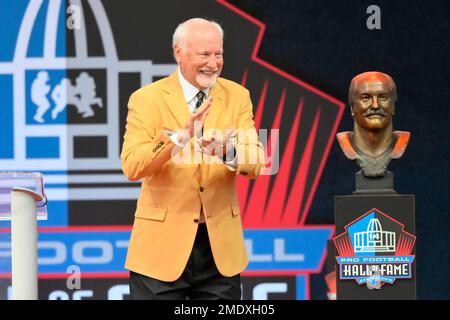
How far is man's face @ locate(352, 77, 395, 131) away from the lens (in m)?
3.69

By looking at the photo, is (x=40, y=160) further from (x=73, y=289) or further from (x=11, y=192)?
(x=11, y=192)

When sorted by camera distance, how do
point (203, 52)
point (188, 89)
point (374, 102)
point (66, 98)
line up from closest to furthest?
point (203, 52) < point (188, 89) < point (374, 102) < point (66, 98)

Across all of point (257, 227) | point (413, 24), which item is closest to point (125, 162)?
point (257, 227)

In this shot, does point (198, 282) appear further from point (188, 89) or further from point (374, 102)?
point (374, 102)

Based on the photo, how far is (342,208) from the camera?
3406 millimetres

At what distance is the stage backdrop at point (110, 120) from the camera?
4918 millimetres

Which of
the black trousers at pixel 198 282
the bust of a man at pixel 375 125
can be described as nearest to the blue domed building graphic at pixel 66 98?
the bust of a man at pixel 375 125

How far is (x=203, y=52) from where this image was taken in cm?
302

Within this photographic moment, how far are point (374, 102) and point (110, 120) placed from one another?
1790 mm

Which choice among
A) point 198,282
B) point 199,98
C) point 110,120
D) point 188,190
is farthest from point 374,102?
point 110,120

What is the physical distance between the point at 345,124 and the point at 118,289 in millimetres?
1586

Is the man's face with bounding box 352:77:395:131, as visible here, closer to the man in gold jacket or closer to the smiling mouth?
the man in gold jacket

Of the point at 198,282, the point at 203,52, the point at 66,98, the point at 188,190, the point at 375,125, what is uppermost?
the point at 66,98

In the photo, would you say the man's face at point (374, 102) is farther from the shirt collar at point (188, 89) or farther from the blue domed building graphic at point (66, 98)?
the blue domed building graphic at point (66, 98)
